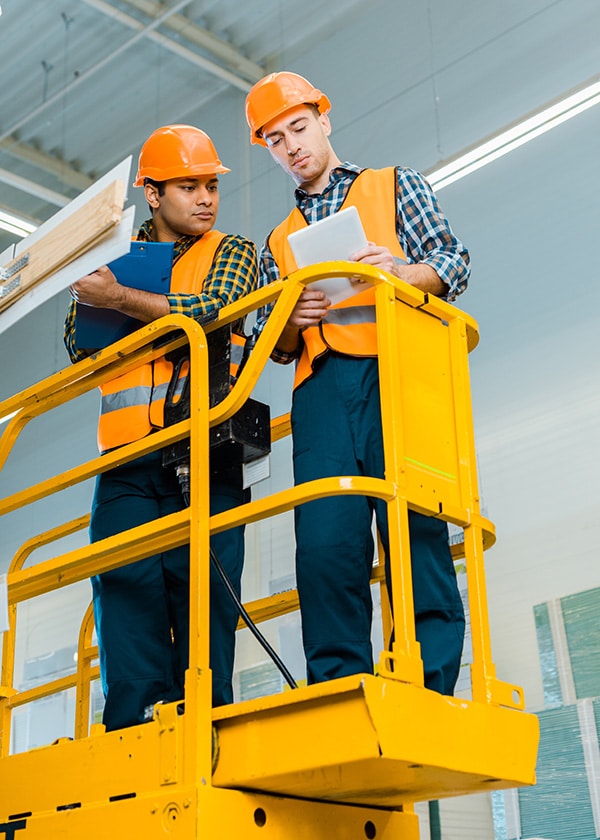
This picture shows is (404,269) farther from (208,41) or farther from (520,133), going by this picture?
(208,41)

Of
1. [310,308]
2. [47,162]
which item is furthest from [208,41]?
[310,308]

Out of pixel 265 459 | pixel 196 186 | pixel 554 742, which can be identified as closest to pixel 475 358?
pixel 554 742

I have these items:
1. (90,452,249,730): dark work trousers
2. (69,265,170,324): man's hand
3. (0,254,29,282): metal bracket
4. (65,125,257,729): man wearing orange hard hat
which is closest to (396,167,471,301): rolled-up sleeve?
(65,125,257,729): man wearing orange hard hat

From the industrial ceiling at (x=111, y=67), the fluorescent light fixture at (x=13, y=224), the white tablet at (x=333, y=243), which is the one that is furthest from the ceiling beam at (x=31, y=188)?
the white tablet at (x=333, y=243)

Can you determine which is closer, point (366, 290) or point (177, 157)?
point (366, 290)

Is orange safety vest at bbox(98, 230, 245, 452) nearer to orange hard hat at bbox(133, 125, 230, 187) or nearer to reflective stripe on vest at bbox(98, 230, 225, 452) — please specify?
reflective stripe on vest at bbox(98, 230, 225, 452)

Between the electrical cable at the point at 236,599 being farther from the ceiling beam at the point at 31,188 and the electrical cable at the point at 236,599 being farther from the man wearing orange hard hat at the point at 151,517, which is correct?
the ceiling beam at the point at 31,188

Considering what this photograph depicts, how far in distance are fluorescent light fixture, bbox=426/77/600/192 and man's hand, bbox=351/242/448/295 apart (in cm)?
421

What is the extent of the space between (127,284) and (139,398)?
16.3 inches

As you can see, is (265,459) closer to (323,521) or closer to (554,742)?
(323,521)

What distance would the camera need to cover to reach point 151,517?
156 inches

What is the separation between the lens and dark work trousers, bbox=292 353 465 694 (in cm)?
333

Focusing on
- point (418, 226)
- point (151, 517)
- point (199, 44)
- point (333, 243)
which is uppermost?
point (199, 44)

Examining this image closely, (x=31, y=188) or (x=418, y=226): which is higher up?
(x=31, y=188)
